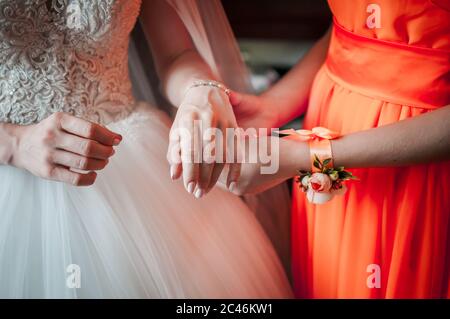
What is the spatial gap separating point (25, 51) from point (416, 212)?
2.11 feet

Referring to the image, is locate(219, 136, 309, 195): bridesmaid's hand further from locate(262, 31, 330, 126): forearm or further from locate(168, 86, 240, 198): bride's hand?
locate(262, 31, 330, 126): forearm

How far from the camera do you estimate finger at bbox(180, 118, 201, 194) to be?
1.69 ft

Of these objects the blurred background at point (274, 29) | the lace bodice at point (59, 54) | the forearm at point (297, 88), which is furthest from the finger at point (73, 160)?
the blurred background at point (274, 29)

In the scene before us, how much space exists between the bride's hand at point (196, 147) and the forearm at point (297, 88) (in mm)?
197

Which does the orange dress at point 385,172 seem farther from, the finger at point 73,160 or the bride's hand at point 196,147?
the finger at point 73,160

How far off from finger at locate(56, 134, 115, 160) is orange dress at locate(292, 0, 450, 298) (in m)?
0.38

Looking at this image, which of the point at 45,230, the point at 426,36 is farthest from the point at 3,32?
the point at 426,36

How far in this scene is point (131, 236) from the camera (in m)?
0.64

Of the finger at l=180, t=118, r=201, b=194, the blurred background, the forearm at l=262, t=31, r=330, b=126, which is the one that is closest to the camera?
the finger at l=180, t=118, r=201, b=194

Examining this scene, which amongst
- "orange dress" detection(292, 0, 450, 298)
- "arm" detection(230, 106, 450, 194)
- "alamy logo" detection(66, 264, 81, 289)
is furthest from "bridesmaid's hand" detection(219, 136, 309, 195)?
"alamy logo" detection(66, 264, 81, 289)

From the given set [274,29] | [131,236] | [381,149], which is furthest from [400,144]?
[274,29]

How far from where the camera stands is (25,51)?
605 millimetres

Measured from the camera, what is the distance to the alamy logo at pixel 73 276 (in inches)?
23.7

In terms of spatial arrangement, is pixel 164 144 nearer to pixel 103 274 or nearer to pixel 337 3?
pixel 103 274
